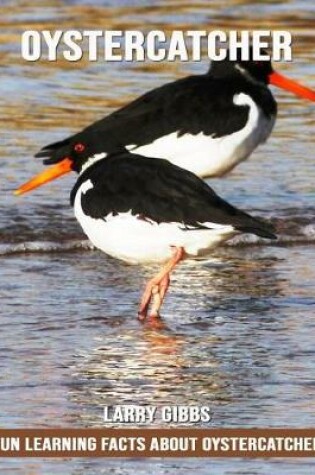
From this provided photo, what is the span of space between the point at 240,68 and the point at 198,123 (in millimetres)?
697

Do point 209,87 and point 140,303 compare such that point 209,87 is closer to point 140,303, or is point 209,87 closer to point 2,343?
point 140,303

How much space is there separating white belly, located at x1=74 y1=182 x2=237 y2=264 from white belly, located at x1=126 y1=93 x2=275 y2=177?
161 cm

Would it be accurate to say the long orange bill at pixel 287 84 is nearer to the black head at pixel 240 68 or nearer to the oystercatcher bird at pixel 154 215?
the black head at pixel 240 68

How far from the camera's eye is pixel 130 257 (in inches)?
276

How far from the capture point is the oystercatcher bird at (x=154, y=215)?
22.1 ft

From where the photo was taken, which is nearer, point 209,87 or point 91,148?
point 91,148

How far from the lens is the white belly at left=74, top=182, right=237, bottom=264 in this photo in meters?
6.82

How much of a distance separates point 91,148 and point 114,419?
8.29 feet

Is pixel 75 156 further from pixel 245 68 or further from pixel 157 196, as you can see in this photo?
pixel 245 68

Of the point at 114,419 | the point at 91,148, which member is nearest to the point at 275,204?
the point at 91,148

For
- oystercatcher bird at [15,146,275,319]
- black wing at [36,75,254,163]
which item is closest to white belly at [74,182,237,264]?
oystercatcher bird at [15,146,275,319]

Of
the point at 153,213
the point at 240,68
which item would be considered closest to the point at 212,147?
the point at 240,68

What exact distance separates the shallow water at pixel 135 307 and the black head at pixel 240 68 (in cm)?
71

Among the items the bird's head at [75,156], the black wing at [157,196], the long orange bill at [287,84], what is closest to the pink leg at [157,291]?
the black wing at [157,196]
